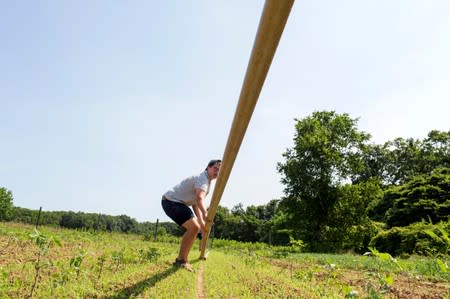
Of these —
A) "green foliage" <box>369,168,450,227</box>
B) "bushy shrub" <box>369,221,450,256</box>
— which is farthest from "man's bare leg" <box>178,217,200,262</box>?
"green foliage" <box>369,168,450,227</box>

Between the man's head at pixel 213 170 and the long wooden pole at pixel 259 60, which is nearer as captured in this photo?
the long wooden pole at pixel 259 60

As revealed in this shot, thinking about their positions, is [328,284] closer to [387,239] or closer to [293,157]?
[387,239]

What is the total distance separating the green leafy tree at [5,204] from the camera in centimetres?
7119

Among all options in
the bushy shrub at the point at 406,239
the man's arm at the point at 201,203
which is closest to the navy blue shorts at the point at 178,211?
the man's arm at the point at 201,203

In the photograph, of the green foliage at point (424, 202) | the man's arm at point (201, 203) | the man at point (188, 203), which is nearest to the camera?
the man's arm at point (201, 203)

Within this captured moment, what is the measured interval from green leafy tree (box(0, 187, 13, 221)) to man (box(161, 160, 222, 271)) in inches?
3075

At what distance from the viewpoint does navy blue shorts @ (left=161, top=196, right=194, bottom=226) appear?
716 centimetres

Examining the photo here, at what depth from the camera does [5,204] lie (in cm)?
7200

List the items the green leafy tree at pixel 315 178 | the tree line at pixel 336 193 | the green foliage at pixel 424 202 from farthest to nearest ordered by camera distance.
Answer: the green leafy tree at pixel 315 178 < the tree line at pixel 336 193 < the green foliage at pixel 424 202

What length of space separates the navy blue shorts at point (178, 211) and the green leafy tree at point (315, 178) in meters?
35.7

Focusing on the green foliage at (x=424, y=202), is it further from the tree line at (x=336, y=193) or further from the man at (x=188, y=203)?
the man at (x=188, y=203)

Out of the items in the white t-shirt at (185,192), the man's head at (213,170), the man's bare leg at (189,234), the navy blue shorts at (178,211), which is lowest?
the man's bare leg at (189,234)

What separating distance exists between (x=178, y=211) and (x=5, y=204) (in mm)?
79743

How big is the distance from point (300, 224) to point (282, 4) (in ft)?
139
